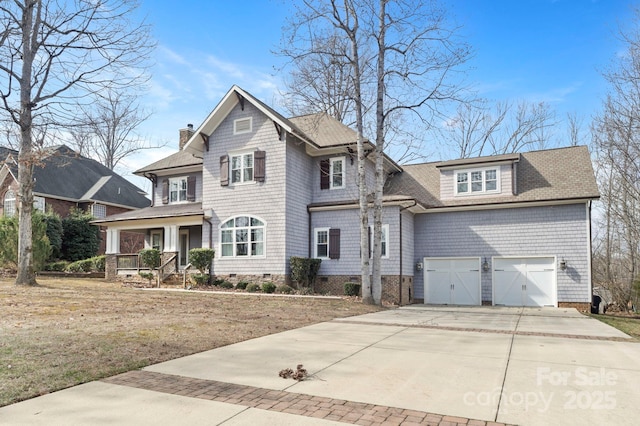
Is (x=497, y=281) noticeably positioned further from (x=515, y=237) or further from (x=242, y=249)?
(x=242, y=249)

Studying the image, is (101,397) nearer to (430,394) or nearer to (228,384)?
(228,384)

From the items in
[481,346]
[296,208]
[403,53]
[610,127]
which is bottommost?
[481,346]

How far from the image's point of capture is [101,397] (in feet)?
15.3

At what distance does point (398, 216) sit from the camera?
18.3m

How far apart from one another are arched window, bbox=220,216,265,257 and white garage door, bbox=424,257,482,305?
7.46 metres

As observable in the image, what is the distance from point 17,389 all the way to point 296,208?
15.2m

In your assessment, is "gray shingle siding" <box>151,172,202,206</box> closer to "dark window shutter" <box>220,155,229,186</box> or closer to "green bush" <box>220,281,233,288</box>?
"dark window shutter" <box>220,155,229,186</box>

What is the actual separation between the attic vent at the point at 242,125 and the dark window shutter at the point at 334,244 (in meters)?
5.97

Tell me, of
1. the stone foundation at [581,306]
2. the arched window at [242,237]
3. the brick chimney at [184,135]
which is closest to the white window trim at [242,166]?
the arched window at [242,237]

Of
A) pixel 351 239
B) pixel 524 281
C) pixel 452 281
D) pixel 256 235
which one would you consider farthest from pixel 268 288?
pixel 524 281

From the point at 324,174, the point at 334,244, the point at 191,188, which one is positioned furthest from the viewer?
the point at 191,188

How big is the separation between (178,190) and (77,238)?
9929 mm

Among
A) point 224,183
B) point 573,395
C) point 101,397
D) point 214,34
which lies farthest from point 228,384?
point 224,183

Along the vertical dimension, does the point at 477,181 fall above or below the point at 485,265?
above
